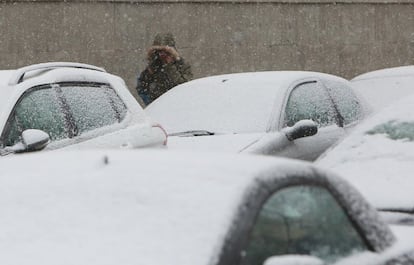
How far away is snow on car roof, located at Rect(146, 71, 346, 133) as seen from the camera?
1052cm

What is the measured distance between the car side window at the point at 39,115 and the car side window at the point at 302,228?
12.8 ft

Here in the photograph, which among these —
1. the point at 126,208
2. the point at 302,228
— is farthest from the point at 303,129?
the point at 126,208

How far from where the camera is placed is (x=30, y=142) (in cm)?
795

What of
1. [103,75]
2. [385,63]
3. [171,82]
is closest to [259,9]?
[385,63]

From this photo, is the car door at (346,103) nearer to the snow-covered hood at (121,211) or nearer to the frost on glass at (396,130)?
the frost on glass at (396,130)

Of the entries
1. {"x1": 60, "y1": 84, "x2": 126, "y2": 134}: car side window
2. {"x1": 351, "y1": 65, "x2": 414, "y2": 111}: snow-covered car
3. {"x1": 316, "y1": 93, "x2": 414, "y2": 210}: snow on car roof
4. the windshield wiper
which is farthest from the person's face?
{"x1": 316, "y1": 93, "x2": 414, "y2": 210}: snow on car roof

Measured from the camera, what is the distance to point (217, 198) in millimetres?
4324

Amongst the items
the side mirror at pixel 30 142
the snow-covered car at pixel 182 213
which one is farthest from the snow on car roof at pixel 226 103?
the snow-covered car at pixel 182 213

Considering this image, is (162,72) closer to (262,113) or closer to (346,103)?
(346,103)

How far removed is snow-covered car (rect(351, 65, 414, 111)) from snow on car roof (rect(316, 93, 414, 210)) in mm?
6170

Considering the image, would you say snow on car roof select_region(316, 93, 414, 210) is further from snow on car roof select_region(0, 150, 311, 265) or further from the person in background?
the person in background

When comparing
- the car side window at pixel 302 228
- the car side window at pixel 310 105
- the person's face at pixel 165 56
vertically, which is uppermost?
the car side window at pixel 302 228

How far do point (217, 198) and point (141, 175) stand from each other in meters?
0.41

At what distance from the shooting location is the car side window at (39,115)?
837 cm
